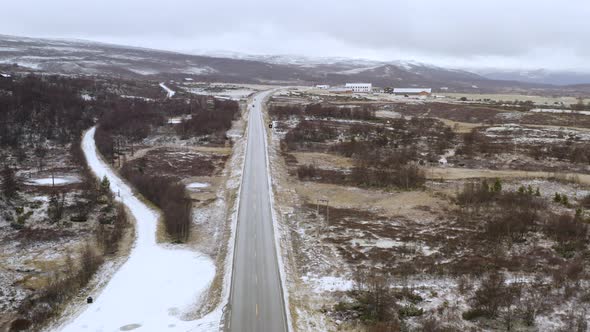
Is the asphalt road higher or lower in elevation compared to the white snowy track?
higher

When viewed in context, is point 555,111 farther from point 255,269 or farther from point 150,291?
point 150,291

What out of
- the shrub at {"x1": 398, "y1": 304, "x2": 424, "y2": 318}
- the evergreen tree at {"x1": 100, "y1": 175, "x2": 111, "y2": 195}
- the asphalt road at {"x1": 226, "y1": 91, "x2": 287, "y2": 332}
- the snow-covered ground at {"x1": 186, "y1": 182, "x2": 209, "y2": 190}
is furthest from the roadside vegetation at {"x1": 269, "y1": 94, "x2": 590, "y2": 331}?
the evergreen tree at {"x1": 100, "y1": 175, "x2": 111, "y2": 195}

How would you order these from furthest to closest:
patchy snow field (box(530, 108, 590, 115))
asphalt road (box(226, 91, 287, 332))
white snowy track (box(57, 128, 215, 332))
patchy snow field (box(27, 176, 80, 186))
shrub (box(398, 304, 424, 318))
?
patchy snow field (box(530, 108, 590, 115)), patchy snow field (box(27, 176, 80, 186)), white snowy track (box(57, 128, 215, 332)), shrub (box(398, 304, 424, 318)), asphalt road (box(226, 91, 287, 332))

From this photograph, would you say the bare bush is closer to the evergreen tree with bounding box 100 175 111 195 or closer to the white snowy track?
the white snowy track

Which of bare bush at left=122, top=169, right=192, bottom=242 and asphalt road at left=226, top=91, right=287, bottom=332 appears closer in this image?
asphalt road at left=226, top=91, right=287, bottom=332

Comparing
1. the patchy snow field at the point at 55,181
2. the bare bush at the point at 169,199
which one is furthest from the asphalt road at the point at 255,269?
the patchy snow field at the point at 55,181

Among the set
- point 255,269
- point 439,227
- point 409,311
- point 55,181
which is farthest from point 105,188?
point 409,311

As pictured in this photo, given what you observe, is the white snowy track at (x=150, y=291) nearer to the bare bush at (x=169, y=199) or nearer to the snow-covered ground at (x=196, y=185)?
the bare bush at (x=169, y=199)
